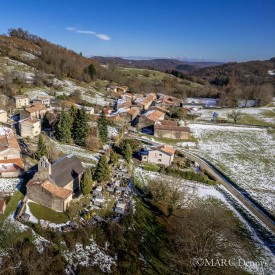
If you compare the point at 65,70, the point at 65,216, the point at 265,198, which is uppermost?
the point at 65,70

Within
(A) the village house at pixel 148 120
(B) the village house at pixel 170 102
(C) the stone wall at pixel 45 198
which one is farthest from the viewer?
(B) the village house at pixel 170 102

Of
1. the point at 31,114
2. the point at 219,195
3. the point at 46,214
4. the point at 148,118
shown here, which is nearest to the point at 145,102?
the point at 148,118

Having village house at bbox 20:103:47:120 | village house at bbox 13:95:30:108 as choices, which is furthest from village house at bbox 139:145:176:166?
village house at bbox 13:95:30:108

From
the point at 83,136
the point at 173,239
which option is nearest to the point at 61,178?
the point at 173,239

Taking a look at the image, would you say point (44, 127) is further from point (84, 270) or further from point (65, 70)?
point (65, 70)

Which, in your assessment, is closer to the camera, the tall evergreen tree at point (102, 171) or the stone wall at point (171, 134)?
the tall evergreen tree at point (102, 171)

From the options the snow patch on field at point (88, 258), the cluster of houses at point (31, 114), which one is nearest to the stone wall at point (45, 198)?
the snow patch on field at point (88, 258)

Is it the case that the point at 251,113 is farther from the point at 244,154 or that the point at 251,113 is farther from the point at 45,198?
the point at 45,198

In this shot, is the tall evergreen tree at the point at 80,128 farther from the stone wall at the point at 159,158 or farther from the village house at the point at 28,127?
the stone wall at the point at 159,158
